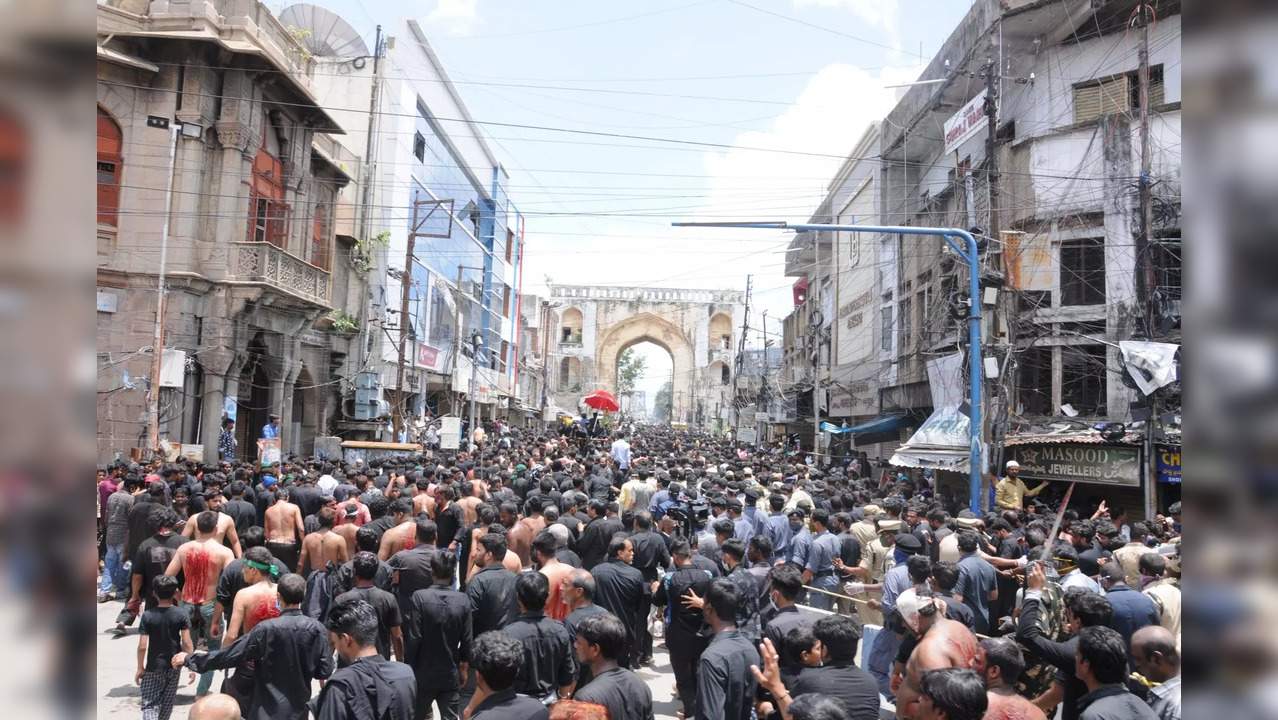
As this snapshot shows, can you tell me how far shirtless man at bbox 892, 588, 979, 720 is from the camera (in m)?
4.59

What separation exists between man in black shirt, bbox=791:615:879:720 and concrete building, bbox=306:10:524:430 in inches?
734

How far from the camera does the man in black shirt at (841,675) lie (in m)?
4.39

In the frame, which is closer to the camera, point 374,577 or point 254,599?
point 254,599

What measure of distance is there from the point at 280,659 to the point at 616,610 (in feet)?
9.04

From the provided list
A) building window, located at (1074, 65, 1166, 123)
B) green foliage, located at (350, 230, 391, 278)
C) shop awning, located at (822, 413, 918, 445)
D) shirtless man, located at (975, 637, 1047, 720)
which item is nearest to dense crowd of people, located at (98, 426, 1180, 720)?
shirtless man, located at (975, 637, 1047, 720)

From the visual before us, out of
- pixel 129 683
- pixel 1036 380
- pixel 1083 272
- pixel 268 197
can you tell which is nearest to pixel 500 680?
pixel 129 683

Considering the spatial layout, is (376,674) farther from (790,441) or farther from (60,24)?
(790,441)

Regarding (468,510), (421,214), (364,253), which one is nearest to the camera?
(468,510)

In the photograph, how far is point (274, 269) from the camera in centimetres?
1850

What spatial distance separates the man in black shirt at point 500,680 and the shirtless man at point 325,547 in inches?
147

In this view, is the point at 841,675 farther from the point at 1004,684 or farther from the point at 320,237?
the point at 320,237

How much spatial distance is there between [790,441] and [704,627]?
32505mm

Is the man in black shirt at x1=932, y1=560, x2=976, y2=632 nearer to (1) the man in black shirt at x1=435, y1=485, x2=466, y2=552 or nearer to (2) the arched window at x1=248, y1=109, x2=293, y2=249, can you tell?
(1) the man in black shirt at x1=435, y1=485, x2=466, y2=552

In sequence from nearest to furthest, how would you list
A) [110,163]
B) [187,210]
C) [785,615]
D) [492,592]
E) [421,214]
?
[785,615]
[492,592]
[110,163]
[187,210]
[421,214]
